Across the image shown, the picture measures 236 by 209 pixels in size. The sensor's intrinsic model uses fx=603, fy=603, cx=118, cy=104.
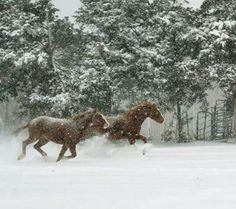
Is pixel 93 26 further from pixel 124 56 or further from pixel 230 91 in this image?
pixel 230 91

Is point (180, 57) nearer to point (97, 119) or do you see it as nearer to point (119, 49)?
point (119, 49)

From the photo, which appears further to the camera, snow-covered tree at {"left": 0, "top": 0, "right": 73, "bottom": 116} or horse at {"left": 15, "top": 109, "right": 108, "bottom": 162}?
snow-covered tree at {"left": 0, "top": 0, "right": 73, "bottom": 116}

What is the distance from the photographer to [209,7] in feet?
107

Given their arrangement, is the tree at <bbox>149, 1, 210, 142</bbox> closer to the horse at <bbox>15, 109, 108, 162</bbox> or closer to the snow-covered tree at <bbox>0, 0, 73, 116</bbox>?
the snow-covered tree at <bbox>0, 0, 73, 116</bbox>

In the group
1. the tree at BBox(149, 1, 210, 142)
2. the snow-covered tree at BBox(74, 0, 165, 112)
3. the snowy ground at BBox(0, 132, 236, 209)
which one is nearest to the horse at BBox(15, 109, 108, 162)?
the snowy ground at BBox(0, 132, 236, 209)

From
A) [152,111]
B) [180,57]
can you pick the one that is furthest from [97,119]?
[180,57]

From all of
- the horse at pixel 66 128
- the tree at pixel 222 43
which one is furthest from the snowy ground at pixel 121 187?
the tree at pixel 222 43

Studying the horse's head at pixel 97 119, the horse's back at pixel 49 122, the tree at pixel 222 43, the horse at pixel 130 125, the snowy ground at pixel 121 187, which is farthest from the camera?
the tree at pixel 222 43

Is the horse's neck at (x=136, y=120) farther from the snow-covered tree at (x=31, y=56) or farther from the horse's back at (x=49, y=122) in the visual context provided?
the snow-covered tree at (x=31, y=56)

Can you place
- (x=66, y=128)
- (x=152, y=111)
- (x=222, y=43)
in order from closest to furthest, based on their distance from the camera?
1. (x=66, y=128)
2. (x=152, y=111)
3. (x=222, y=43)

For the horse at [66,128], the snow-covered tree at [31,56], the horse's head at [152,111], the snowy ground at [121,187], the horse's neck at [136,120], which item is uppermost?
the snow-covered tree at [31,56]

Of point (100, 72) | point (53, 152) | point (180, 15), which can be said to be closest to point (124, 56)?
point (100, 72)

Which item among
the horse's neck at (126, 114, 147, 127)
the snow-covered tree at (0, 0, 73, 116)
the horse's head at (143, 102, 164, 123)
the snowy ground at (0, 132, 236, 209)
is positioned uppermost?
the snow-covered tree at (0, 0, 73, 116)

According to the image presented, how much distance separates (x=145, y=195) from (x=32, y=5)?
26.1 metres
